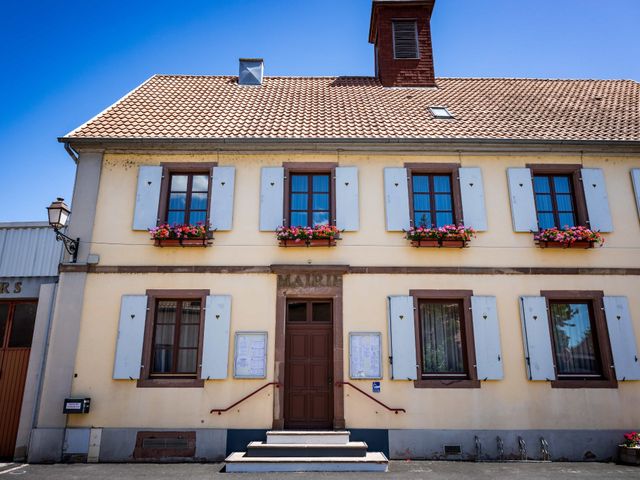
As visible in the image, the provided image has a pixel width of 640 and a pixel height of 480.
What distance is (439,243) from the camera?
9.01m

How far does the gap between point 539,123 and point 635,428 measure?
6821 mm

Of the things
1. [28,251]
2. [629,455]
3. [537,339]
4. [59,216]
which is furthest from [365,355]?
[28,251]

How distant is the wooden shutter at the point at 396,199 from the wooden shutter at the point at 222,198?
3371mm

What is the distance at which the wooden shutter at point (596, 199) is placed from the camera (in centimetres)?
922

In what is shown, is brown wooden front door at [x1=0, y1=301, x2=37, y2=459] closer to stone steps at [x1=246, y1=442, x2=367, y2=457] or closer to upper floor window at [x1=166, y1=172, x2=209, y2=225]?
upper floor window at [x1=166, y1=172, x2=209, y2=225]

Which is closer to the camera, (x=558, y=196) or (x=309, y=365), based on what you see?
(x=309, y=365)

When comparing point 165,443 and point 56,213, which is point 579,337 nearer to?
point 165,443

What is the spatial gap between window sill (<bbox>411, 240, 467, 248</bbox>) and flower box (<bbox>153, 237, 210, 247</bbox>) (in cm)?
443

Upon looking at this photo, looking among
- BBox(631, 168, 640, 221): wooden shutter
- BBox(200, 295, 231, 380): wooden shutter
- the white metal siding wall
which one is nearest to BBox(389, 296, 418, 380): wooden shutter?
BBox(200, 295, 231, 380): wooden shutter

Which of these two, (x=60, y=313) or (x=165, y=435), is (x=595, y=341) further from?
(x=60, y=313)

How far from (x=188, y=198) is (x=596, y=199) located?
893 cm

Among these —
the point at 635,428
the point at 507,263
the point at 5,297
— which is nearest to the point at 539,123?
the point at 507,263

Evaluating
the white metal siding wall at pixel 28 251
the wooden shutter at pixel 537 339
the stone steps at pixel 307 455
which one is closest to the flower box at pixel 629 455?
the wooden shutter at pixel 537 339

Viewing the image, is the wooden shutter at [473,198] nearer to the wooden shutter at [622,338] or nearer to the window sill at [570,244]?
the window sill at [570,244]
